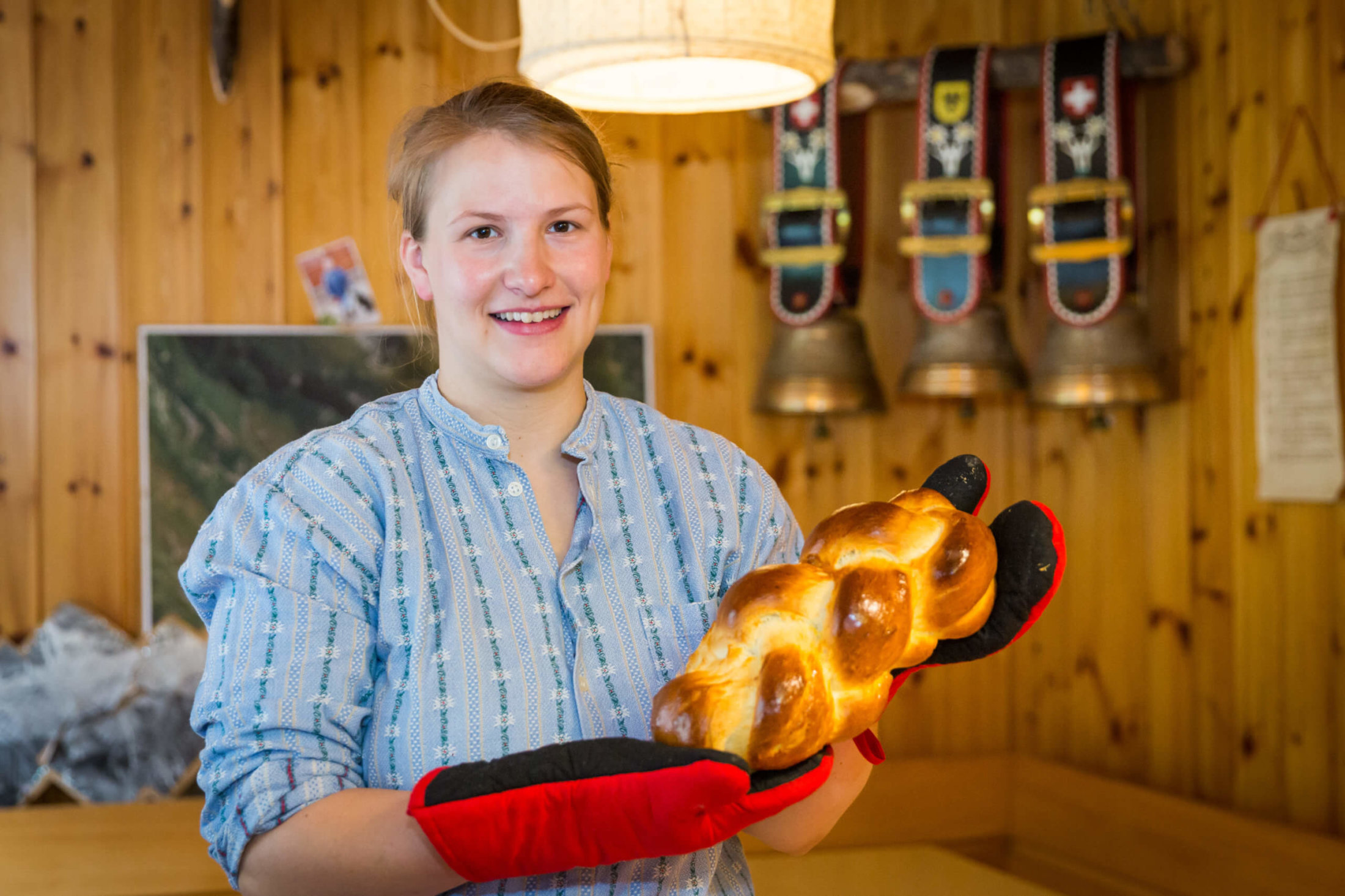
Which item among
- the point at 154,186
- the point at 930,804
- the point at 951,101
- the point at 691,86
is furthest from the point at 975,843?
the point at 154,186

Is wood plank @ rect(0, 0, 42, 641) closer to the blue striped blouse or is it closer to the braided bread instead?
the blue striped blouse

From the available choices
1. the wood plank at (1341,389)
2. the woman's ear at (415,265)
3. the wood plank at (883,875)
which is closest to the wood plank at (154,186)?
the wood plank at (883,875)

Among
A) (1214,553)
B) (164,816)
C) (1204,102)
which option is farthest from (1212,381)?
(164,816)

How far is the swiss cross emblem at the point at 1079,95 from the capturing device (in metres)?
2.52

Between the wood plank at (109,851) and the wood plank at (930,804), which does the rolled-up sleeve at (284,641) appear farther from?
the wood plank at (930,804)

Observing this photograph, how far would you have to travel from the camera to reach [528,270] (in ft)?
3.45

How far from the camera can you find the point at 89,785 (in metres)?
2.56

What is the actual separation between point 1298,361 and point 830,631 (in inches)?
68.9

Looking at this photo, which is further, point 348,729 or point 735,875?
point 735,875

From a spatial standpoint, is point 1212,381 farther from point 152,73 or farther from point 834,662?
point 152,73

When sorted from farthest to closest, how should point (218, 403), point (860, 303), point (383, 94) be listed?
point (860, 303) < point (383, 94) < point (218, 403)

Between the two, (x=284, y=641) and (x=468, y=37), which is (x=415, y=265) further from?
(x=468, y=37)

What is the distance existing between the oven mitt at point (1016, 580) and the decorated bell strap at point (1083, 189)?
1.61 metres

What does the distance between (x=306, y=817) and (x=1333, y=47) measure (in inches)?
89.2
